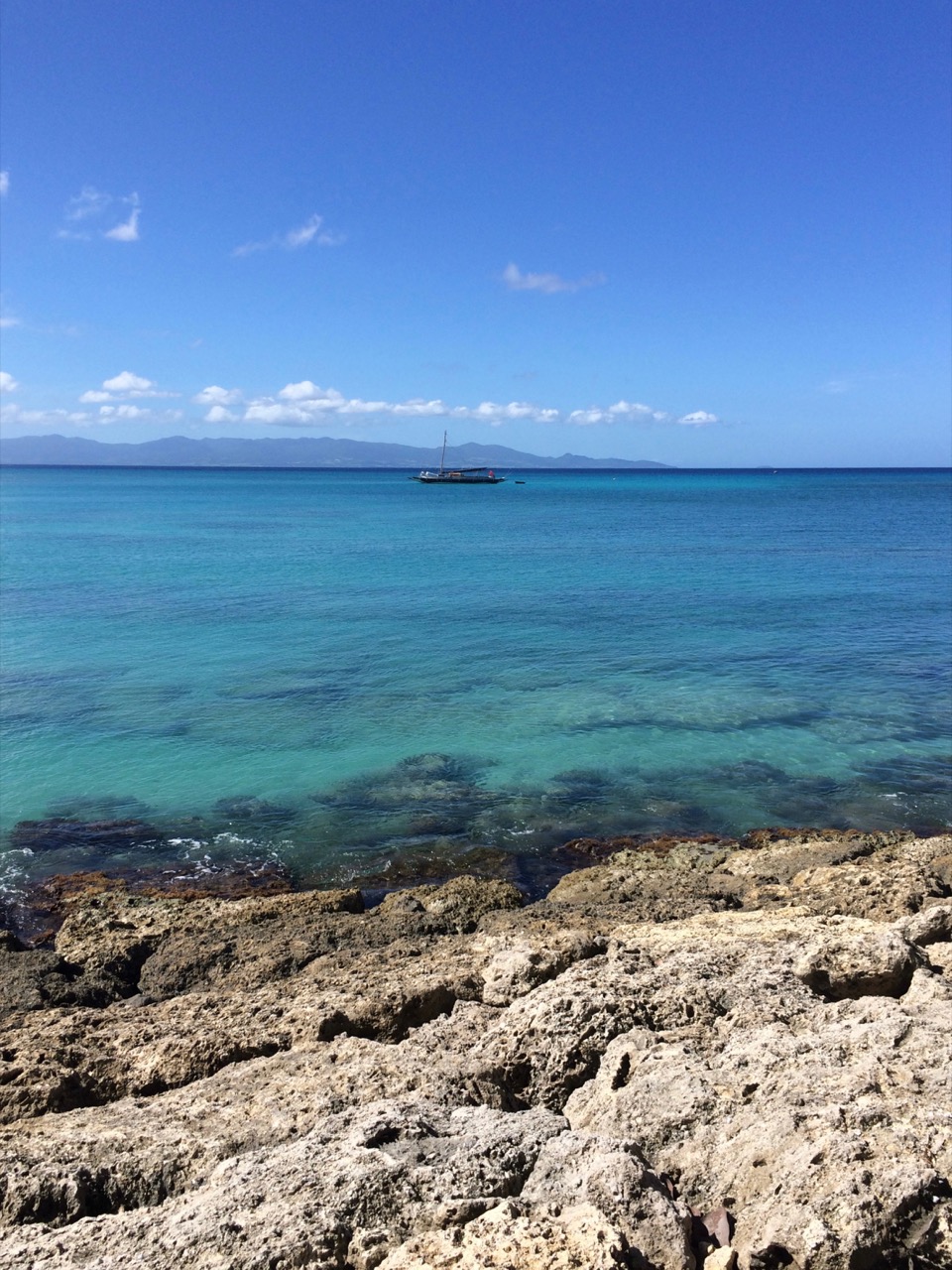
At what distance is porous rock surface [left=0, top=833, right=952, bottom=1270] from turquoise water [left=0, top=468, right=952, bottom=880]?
218 inches

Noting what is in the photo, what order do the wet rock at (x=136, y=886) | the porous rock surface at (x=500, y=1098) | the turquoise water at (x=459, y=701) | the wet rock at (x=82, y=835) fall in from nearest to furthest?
the porous rock surface at (x=500, y=1098) < the wet rock at (x=136, y=886) < the wet rock at (x=82, y=835) < the turquoise water at (x=459, y=701)

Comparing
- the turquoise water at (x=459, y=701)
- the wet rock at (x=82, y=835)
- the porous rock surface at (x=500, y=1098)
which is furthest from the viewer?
the turquoise water at (x=459, y=701)

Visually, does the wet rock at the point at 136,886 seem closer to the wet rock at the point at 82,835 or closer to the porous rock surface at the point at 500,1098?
the wet rock at the point at 82,835

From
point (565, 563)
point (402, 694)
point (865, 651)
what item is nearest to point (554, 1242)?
point (402, 694)

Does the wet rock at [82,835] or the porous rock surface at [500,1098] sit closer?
the porous rock surface at [500,1098]

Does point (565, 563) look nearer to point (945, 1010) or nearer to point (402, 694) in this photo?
point (402, 694)

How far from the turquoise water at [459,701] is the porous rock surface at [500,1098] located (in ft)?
18.2

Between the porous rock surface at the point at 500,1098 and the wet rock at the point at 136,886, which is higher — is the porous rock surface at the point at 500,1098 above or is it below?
above

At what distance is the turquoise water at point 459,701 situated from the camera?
1572 centimetres

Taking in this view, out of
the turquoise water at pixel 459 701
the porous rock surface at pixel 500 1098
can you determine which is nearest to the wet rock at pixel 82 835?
the turquoise water at pixel 459 701

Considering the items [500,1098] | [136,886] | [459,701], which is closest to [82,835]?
[136,886]

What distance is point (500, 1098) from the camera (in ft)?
19.8

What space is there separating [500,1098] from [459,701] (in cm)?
1576

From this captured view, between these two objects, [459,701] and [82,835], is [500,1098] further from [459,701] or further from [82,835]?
[459,701]
